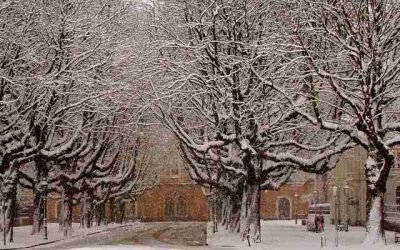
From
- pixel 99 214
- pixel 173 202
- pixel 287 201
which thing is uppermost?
pixel 287 201

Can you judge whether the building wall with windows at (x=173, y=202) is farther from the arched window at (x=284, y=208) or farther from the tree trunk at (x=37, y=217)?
the tree trunk at (x=37, y=217)

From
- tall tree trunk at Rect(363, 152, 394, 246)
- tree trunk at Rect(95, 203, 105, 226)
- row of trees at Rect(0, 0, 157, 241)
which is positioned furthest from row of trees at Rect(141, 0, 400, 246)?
tree trunk at Rect(95, 203, 105, 226)

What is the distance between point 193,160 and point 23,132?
36.7 ft

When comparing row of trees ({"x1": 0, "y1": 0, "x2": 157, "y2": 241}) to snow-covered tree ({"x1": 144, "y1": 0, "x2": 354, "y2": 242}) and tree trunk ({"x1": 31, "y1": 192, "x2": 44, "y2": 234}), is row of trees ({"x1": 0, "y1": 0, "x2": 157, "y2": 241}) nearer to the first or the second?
snow-covered tree ({"x1": 144, "y1": 0, "x2": 354, "y2": 242})

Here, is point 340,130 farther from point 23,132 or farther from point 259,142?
point 23,132

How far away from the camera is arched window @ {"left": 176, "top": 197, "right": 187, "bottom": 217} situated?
94.9m

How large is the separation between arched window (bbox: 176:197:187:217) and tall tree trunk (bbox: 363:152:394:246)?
7146cm

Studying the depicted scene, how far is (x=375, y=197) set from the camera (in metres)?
24.2

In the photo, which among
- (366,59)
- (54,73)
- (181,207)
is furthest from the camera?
(181,207)

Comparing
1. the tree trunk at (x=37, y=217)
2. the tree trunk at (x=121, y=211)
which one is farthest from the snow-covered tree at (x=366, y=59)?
the tree trunk at (x=121, y=211)

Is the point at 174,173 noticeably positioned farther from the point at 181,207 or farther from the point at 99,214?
the point at 99,214

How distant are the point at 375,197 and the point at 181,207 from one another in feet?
237

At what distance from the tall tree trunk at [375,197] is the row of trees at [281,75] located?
4 cm

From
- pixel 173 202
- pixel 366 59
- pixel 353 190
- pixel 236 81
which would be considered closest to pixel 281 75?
pixel 236 81
